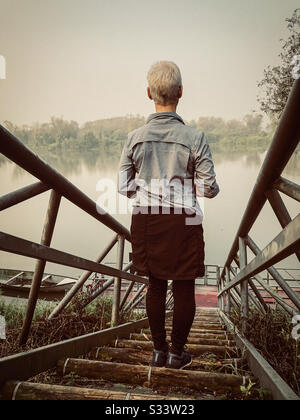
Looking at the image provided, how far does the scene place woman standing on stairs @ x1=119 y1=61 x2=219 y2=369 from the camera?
5.49ft

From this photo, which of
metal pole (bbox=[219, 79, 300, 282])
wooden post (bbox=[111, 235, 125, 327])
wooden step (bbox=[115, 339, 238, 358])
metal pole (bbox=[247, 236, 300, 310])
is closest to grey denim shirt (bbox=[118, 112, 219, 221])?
metal pole (bbox=[219, 79, 300, 282])

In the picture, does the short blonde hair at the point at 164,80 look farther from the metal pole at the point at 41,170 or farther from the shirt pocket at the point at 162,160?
the metal pole at the point at 41,170

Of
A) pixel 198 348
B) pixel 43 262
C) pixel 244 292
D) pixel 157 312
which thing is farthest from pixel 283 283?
pixel 43 262

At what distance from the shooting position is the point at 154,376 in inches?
58.8

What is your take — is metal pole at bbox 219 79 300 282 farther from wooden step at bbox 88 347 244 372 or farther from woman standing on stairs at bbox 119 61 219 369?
wooden step at bbox 88 347 244 372

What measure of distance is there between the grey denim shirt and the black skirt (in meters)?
0.09

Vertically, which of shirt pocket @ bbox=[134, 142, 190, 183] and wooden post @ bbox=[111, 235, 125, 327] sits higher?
shirt pocket @ bbox=[134, 142, 190, 183]

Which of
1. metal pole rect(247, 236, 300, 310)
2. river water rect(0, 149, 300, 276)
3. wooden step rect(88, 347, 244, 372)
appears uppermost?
river water rect(0, 149, 300, 276)

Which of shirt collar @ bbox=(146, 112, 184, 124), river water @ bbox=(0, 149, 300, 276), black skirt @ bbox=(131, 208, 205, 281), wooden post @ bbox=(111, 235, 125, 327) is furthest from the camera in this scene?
river water @ bbox=(0, 149, 300, 276)

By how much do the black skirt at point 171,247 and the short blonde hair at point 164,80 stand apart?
0.61 metres

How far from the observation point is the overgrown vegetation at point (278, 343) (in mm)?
1517

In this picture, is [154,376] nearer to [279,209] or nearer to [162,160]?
[279,209]

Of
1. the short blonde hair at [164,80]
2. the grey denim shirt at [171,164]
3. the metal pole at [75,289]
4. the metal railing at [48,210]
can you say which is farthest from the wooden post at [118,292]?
the short blonde hair at [164,80]

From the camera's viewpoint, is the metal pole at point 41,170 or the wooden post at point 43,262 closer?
the metal pole at point 41,170
